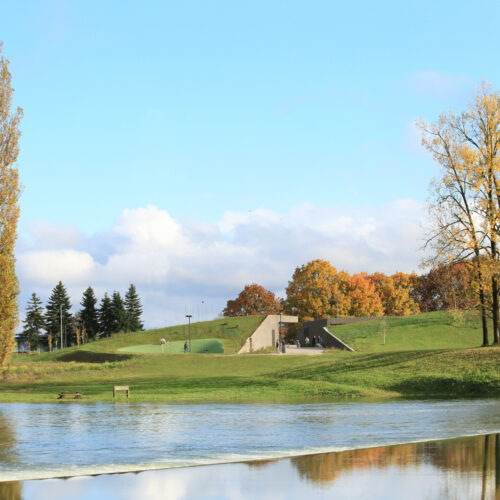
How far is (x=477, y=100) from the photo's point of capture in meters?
34.9

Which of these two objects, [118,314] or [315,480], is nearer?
[315,480]

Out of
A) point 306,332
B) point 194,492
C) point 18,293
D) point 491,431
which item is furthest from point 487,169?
point 306,332

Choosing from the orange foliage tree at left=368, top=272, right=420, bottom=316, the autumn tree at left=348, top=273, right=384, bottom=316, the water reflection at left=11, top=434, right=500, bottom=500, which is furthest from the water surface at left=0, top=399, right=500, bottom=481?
the orange foliage tree at left=368, top=272, right=420, bottom=316

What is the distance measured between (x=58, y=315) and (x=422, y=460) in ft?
342

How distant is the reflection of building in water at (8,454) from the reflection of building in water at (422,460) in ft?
13.6

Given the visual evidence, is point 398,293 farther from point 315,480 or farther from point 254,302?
point 315,480

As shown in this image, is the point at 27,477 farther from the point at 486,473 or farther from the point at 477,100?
the point at 477,100

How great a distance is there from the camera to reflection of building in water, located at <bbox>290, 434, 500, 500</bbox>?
9004 mm

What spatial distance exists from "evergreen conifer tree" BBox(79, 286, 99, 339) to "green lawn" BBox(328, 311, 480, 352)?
179 feet

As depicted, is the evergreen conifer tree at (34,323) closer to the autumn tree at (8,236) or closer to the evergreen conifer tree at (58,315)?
the evergreen conifer tree at (58,315)

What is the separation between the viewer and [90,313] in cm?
10831

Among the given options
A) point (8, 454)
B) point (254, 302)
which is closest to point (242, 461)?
point (8, 454)

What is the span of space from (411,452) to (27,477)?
665 centimetres

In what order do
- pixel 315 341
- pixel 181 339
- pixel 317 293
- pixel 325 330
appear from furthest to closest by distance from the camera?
pixel 317 293 < pixel 315 341 < pixel 325 330 < pixel 181 339
